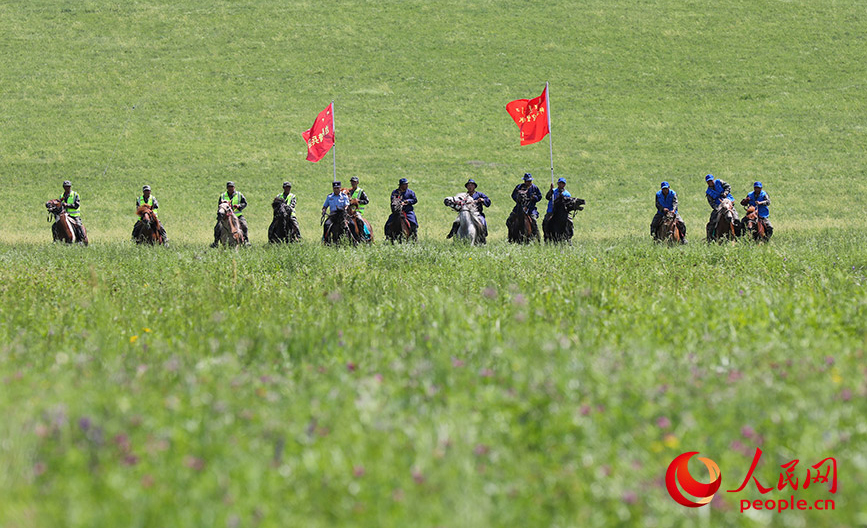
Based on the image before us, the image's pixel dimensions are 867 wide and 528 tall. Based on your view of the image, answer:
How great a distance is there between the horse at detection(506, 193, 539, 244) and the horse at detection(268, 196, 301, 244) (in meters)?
5.42

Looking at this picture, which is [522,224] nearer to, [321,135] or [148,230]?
[321,135]

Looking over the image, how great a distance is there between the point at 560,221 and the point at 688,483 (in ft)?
55.4

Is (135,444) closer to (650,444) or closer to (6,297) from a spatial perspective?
(650,444)

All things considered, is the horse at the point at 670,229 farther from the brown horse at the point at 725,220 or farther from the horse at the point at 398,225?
the horse at the point at 398,225

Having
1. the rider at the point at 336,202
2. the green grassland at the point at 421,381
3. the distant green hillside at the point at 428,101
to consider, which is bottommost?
the green grassland at the point at 421,381

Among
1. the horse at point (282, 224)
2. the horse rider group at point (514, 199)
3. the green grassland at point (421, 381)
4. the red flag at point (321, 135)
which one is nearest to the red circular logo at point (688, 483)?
the green grassland at point (421, 381)

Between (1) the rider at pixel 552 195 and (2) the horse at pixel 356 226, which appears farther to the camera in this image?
(1) the rider at pixel 552 195

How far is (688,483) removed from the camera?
3.69m

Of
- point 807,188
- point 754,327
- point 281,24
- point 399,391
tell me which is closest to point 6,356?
point 399,391

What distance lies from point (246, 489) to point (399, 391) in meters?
1.35

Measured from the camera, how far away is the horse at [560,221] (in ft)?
66.0

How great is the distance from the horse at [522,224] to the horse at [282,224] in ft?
17.8

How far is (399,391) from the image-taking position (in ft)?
15.5

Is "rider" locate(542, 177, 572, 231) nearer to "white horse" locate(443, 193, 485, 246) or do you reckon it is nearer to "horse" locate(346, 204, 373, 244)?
"white horse" locate(443, 193, 485, 246)
